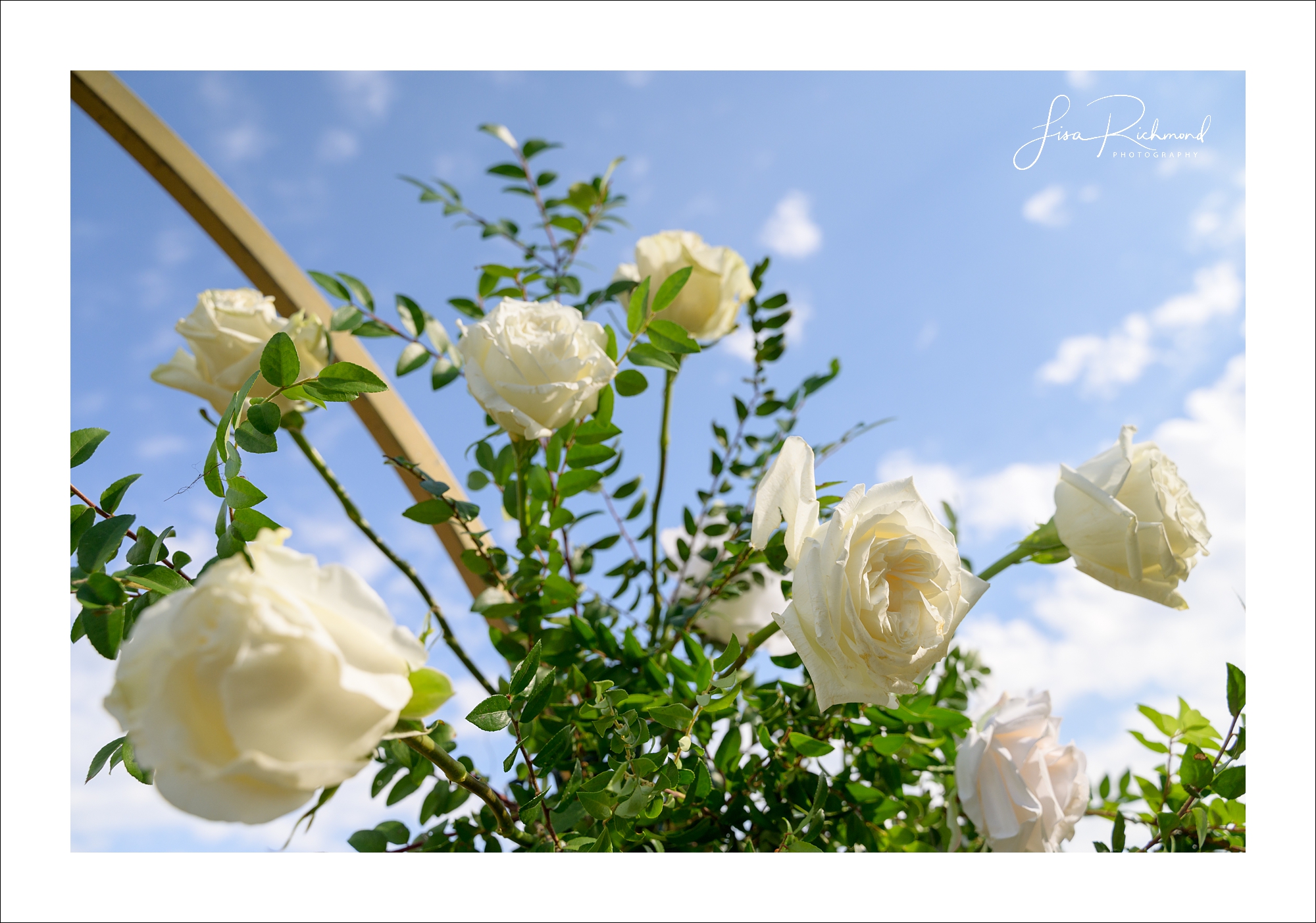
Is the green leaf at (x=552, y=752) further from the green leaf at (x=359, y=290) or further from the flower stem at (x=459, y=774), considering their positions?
the green leaf at (x=359, y=290)

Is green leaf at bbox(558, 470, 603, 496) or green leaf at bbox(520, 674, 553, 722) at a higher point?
green leaf at bbox(558, 470, 603, 496)

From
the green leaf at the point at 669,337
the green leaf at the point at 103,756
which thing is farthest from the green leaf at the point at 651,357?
the green leaf at the point at 103,756

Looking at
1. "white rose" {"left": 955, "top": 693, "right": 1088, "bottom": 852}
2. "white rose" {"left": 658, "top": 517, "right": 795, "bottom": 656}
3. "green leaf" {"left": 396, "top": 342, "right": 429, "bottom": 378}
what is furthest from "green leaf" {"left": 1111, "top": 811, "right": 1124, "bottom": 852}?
"green leaf" {"left": 396, "top": 342, "right": 429, "bottom": 378}

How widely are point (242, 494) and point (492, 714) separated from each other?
6.3 inches

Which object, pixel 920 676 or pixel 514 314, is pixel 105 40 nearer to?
pixel 514 314

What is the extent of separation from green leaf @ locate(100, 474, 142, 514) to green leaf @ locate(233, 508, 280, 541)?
0.08m

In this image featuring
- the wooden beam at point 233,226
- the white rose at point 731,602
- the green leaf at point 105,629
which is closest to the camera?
the green leaf at point 105,629

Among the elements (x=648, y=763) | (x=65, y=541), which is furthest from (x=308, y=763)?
(x=65, y=541)

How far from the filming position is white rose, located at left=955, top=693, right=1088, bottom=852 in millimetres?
522

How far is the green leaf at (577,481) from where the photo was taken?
0.55m

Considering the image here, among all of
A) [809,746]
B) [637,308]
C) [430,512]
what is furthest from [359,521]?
[809,746]

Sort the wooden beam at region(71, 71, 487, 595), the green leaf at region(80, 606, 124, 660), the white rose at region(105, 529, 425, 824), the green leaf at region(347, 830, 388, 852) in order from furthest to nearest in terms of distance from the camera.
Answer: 1. the wooden beam at region(71, 71, 487, 595)
2. the green leaf at region(347, 830, 388, 852)
3. the green leaf at region(80, 606, 124, 660)
4. the white rose at region(105, 529, 425, 824)

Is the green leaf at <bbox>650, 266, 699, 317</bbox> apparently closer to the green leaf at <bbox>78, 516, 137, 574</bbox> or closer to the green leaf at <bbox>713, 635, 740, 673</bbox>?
the green leaf at <bbox>713, 635, 740, 673</bbox>

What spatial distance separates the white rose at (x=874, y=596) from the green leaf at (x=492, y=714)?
0.49 ft
